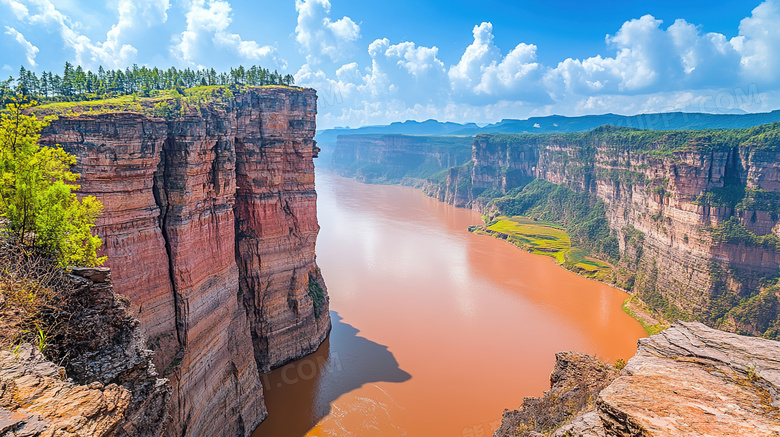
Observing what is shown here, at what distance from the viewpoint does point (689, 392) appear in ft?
31.1

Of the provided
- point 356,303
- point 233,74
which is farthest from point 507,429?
point 233,74

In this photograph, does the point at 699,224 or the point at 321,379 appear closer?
the point at 321,379

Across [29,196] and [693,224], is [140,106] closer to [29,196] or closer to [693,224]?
[29,196]

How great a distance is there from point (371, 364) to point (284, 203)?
14.0 meters

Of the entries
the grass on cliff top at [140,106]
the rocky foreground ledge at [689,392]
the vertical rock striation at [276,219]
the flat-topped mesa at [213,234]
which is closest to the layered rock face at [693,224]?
the rocky foreground ledge at [689,392]

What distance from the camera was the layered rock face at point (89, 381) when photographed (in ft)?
19.4

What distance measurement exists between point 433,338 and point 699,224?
33.3m

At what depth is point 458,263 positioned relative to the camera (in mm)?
60375

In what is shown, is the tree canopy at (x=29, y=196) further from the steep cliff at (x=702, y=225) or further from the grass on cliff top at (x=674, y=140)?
the grass on cliff top at (x=674, y=140)

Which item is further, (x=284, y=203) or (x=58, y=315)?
(x=284, y=203)

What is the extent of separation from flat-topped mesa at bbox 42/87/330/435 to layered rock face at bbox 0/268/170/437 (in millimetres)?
8735

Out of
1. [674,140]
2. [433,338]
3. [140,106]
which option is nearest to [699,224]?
[674,140]

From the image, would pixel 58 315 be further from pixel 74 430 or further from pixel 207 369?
pixel 207 369

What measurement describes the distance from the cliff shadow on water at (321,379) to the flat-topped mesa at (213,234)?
1216 millimetres
